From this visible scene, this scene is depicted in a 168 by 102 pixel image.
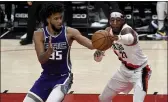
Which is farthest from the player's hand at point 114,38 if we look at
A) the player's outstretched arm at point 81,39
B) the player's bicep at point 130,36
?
the player's outstretched arm at point 81,39

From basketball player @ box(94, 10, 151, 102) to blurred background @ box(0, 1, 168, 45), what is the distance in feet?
20.8

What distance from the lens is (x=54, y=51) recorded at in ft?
17.2

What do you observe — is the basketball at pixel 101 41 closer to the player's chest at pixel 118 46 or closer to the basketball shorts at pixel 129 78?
the player's chest at pixel 118 46

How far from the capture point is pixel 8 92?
7.61m

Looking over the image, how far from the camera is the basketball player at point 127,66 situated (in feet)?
18.3

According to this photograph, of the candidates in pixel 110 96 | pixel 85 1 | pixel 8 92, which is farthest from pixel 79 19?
pixel 110 96

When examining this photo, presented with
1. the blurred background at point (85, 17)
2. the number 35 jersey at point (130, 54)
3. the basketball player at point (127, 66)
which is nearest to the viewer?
the basketball player at point (127, 66)

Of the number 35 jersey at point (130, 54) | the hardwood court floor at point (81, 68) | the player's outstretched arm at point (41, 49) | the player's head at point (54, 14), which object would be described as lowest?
the hardwood court floor at point (81, 68)

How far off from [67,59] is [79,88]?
2.53 metres

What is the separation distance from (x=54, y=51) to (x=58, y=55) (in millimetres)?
70

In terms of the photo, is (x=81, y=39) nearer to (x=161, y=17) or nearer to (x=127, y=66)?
(x=127, y=66)

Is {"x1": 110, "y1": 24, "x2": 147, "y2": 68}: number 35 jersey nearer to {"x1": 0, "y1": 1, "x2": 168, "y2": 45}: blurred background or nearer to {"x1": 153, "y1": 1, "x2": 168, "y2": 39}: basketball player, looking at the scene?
{"x1": 153, "y1": 1, "x2": 168, "y2": 39}: basketball player

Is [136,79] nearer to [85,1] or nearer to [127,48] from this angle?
[127,48]

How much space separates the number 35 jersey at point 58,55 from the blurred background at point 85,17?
6813 mm
